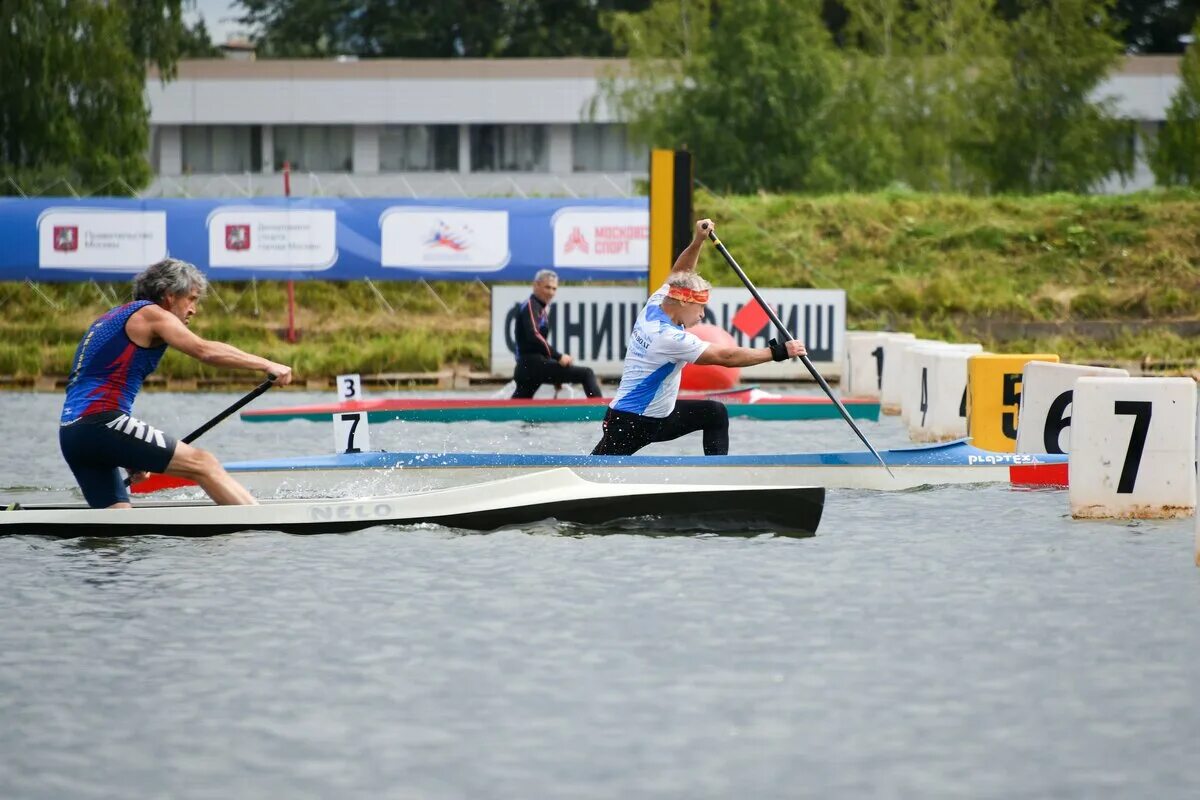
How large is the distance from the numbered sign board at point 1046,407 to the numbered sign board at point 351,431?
15.3 feet

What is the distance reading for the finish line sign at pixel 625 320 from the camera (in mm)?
23188

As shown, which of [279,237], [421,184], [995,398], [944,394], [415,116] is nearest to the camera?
[995,398]

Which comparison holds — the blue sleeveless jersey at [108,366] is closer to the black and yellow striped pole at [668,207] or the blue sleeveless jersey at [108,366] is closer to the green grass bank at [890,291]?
the black and yellow striped pole at [668,207]

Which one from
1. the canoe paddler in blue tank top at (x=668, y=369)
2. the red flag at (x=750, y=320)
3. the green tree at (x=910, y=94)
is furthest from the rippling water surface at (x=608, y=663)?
A: the green tree at (x=910, y=94)

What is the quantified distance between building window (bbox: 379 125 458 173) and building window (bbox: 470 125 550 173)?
1.96ft

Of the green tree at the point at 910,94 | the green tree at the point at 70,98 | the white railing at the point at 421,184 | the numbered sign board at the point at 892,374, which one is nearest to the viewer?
the numbered sign board at the point at 892,374

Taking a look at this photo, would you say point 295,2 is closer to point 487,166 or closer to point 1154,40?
point 487,166

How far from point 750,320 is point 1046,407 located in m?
9.81

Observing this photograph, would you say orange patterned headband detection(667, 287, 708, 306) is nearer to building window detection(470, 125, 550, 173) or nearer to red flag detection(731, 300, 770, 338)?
red flag detection(731, 300, 770, 338)

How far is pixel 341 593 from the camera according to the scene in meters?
8.84

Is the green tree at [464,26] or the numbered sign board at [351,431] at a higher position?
the green tree at [464,26]

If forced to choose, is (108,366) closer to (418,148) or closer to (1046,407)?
(1046,407)

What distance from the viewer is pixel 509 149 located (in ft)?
164

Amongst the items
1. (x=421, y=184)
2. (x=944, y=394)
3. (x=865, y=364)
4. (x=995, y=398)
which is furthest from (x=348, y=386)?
(x=421, y=184)
